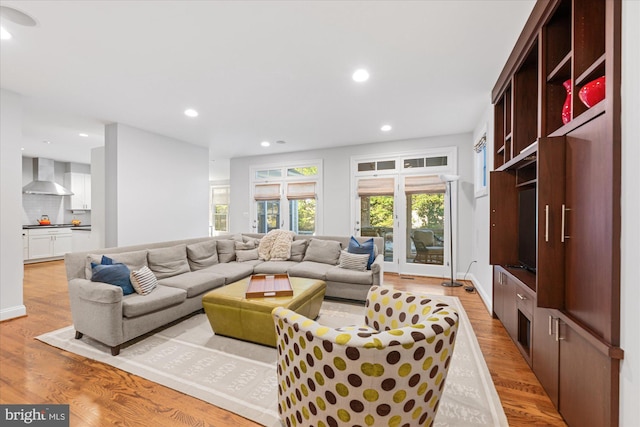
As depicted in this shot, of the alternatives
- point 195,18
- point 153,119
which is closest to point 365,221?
point 153,119

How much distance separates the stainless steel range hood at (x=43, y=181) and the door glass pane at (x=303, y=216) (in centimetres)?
618

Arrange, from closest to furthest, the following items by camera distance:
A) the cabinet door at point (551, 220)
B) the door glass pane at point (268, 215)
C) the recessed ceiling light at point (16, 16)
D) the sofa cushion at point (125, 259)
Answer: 1. the cabinet door at point (551, 220)
2. the recessed ceiling light at point (16, 16)
3. the sofa cushion at point (125, 259)
4. the door glass pane at point (268, 215)

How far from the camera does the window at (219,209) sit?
36.6ft

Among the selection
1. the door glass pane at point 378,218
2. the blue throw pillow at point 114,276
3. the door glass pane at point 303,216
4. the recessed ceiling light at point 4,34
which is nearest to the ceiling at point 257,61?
the recessed ceiling light at point 4,34

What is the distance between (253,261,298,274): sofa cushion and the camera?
404cm

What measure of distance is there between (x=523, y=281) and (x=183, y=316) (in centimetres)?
337

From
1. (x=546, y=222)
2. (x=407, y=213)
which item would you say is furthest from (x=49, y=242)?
(x=546, y=222)

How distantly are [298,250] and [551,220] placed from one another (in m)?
3.44

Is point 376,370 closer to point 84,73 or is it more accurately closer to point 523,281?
point 523,281

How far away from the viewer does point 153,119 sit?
4.27 m

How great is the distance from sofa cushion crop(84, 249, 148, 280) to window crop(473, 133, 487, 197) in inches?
177

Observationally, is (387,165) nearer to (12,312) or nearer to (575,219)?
(575,219)

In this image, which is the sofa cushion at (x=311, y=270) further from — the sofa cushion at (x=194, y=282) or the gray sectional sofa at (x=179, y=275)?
the sofa cushion at (x=194, y=282)

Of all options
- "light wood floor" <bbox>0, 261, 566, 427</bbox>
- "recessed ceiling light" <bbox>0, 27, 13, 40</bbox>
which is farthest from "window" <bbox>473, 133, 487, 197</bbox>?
"recessed ceiling light" <bbox>0, 27, 13, 40</bbox>
